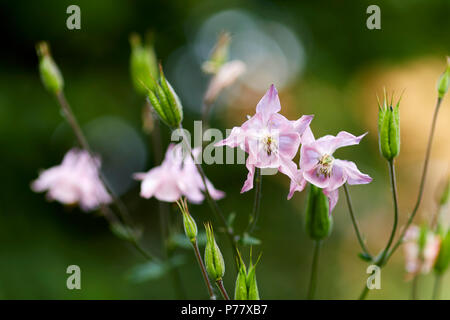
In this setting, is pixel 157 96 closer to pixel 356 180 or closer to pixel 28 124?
pixel 356 180

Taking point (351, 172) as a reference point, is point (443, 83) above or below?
above

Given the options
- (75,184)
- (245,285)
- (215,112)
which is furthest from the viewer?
(215,112)

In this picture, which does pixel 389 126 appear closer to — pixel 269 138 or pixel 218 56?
pixel 269 138

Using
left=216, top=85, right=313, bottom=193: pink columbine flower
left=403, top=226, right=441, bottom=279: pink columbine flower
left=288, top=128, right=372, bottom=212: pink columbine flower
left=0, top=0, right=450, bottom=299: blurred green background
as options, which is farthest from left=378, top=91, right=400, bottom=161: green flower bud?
left=0, top=0, right=450, bottom=299: blurred green background

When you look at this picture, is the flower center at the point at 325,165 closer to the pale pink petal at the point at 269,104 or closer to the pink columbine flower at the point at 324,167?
the pink columbine flower at the point at 324,167

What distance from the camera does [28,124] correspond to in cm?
303

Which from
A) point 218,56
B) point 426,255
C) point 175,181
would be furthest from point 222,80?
point 426,255

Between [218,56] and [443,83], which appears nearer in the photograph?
[443,83]

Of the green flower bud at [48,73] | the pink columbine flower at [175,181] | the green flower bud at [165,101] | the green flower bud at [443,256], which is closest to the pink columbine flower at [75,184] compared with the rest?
the green flower bud at [48,73]

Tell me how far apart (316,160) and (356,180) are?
89mm

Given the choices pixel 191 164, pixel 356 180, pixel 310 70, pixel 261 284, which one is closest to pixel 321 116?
pixel 310 70

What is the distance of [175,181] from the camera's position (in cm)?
102

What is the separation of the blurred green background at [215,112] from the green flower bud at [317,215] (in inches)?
79.8

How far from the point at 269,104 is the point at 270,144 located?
0.22ft
